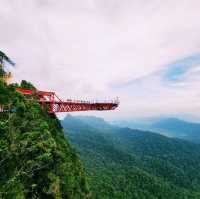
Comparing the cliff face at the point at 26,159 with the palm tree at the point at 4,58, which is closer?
the cliff face at the point at 26,159

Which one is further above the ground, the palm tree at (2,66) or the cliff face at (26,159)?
the palm tree at (2,66)

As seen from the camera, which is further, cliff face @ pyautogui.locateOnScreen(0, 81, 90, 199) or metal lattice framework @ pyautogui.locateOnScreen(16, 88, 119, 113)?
metal lattice framework @ pyautogui.locateOnScreen(16, 88, 119, 113)

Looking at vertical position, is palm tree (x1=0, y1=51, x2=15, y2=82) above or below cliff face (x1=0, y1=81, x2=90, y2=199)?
above

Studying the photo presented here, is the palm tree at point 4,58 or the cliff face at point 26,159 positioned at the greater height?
the palm tree at point 4,58

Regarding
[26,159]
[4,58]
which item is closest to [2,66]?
[4,58]

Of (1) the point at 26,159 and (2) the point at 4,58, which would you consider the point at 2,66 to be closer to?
(2) the point at 4,58

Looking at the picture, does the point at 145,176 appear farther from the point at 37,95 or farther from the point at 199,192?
the point at 37,95

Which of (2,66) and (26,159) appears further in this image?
(2,66)

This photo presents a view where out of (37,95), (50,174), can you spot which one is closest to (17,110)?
(50,174)
